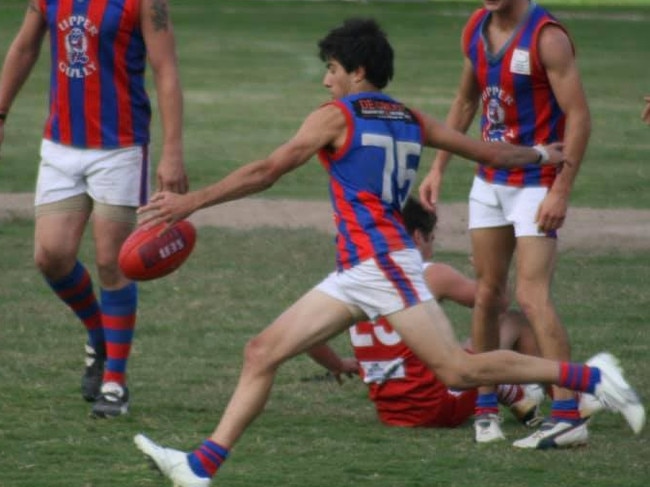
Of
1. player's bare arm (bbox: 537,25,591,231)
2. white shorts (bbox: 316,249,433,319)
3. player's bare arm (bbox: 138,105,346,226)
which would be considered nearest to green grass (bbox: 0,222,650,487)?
white shorts (bbox: 316,249,433,319)

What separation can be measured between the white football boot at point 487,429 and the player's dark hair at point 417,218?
0.95 m

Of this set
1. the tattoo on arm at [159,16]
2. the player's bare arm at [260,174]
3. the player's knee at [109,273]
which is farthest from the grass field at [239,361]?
the tattoo on arm at [159,16]

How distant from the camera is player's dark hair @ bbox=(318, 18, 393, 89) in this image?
6.88m

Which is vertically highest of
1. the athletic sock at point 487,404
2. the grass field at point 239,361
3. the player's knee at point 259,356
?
the player's knee at point 259,356

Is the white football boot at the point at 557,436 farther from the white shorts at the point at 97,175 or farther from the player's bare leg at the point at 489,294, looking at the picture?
the white shorts at the point at 97,175

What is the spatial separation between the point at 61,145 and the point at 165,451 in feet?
6.91

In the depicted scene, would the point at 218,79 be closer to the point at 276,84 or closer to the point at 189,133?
the point at 276,84

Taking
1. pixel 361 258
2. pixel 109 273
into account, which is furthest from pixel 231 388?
pixel 361 258

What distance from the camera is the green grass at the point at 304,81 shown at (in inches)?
733

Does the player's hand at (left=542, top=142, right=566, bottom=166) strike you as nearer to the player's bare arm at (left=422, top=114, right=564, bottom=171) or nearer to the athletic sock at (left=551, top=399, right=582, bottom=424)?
the player's bare arm at (left=422, top=114, right=564, bottom=171)

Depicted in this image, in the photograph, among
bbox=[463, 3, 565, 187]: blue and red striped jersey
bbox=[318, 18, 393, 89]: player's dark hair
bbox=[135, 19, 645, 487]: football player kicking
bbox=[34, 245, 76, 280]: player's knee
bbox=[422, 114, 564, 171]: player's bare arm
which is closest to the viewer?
bbox=[135, 19, 645, 487]: football player kicking

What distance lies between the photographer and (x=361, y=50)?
22.6 feet

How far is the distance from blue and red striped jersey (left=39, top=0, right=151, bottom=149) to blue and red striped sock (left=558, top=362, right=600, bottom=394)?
2.37 m

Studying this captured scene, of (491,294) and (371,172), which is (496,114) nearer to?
(491,294)
